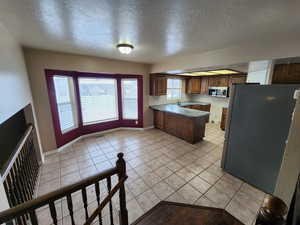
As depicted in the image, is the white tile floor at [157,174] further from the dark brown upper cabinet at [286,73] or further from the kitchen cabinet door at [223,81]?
the kitchen cabinet door at [223,81]

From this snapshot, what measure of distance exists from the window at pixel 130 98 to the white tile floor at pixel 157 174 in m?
1.14

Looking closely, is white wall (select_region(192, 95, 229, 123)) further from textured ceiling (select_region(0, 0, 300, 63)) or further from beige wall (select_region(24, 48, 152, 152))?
beige wall (select_region(24, 48, 152, 152))

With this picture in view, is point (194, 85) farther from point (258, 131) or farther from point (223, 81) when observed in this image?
point (258, 131)

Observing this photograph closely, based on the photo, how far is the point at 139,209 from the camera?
1797mm

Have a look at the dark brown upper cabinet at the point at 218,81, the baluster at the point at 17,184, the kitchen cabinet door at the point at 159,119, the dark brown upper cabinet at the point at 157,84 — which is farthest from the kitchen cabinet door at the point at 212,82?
the baluster at the point at 17,184

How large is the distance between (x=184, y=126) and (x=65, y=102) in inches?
140

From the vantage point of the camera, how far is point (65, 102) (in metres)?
3.57

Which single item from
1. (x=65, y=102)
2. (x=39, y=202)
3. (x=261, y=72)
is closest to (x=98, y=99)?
(x=65, y=102)

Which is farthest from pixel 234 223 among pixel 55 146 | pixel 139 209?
pixel 55 146

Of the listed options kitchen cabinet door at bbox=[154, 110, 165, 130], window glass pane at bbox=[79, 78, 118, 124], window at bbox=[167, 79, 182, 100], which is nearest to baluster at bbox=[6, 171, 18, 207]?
window glass pane at bbox=[79, 78, 118, 124]

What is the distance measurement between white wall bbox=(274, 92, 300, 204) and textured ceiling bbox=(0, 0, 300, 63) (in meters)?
1.05

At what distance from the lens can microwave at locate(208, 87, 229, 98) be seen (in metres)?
5.02

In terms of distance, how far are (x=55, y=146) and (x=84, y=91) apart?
5.71 feet

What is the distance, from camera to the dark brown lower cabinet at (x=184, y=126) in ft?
12.1
